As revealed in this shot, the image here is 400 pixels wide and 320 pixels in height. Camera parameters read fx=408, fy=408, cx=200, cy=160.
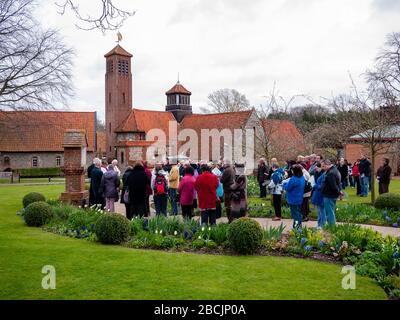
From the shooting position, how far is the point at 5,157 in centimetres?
4744

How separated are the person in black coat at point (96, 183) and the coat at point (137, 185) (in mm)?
2126

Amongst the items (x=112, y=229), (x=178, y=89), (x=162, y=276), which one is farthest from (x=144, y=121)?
(x=162, y=276)

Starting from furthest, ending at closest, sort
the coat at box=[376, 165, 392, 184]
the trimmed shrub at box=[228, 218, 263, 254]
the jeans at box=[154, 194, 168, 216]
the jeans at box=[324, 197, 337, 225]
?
the coat at box=[376, 165, 392, 184], the jeans at box=[154, 194, 168, 216], the jeans at box=[324, 197, 337, 225], the trimmed shrub at box=[228, 218, 263, 254]

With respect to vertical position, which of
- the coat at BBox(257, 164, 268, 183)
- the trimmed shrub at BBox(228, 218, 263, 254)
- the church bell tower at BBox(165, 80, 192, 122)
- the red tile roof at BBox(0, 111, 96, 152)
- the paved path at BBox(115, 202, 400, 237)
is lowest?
the paved path at BBox(115, 202, 400, 237)

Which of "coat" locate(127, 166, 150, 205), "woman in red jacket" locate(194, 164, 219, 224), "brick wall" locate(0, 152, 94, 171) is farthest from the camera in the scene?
"brick wall" locate(0, 152, 94, 171)

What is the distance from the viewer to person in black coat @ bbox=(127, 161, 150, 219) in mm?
11180

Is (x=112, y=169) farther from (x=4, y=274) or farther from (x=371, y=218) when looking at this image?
(x=371, y=218)

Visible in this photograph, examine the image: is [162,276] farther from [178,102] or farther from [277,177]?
[178,102]

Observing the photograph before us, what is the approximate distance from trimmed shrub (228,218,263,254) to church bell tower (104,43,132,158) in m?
48.5

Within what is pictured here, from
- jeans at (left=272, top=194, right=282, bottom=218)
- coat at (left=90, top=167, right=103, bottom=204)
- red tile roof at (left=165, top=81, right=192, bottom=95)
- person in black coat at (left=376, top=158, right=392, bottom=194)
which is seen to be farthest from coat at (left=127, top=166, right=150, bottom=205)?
red tile roof at (left=165, top=81, right=192, bottom=95)

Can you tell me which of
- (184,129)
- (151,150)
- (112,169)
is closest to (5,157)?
(151,150)

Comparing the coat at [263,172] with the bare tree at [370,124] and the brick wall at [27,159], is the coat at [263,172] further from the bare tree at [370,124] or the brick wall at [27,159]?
the brick wall at [27,159]

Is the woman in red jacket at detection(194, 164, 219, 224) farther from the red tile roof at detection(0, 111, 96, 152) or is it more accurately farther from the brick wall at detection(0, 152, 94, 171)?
the brick wall at detection(0, 152, 94, 171)

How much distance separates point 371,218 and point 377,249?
475 cm
